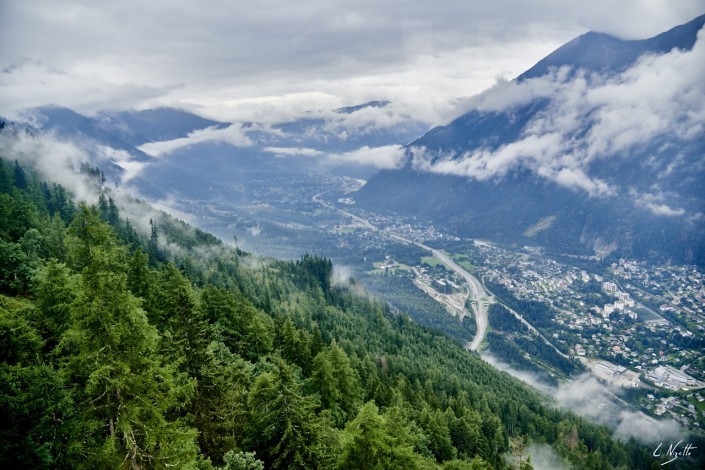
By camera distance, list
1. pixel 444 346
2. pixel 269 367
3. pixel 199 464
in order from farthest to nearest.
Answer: pixel 444 346 < pixel 269 367 < pixel 199 464

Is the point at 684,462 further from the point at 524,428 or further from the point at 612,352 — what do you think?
the point at 612,352

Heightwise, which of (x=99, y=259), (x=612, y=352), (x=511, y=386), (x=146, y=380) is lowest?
(x=612, y=352)

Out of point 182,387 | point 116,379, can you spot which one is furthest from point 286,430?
point 116,379

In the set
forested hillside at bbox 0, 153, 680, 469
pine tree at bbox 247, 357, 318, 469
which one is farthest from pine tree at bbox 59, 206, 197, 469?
pine tree at bbox 247, 357, 318, 469

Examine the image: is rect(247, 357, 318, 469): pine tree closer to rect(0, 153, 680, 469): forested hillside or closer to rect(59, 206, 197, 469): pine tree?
rect(0, 153, 680, 469): forested hillside

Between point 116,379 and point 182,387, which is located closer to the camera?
point 116,379

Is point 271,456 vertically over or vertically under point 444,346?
over

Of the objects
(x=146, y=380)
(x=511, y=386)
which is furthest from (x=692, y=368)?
(x=146, y=380)

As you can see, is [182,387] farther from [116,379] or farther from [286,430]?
[286,430]
